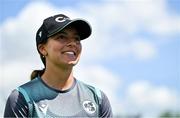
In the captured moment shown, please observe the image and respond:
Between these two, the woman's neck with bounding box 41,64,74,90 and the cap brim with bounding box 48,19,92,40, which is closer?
the cap brim with bounding box 48,19,92,40

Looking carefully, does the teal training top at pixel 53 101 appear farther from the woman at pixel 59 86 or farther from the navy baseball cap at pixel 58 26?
the navy baseball cap at pixel 58 26

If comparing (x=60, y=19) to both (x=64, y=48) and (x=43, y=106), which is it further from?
(x=43, y=106)

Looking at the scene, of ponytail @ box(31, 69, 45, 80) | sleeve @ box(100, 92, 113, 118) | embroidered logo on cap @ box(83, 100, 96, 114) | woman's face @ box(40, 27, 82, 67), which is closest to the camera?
woman's face @ box(40, 27, 82, 67)

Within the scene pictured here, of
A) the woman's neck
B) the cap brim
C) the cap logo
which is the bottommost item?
the woman's neck

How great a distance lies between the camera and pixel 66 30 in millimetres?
4699

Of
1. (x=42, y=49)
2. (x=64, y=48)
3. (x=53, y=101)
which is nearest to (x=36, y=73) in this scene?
(x=42, y=49)

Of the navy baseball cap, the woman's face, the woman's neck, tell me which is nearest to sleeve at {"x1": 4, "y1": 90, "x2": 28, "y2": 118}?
the woman's neck

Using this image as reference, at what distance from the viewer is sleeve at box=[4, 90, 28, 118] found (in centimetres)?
465

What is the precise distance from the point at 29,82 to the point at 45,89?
15 cm

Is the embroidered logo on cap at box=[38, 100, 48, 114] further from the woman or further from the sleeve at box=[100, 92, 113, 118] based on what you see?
the sleeve at box=[100, 92, 113, 118]

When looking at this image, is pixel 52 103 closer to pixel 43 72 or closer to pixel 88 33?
pixel 43 72

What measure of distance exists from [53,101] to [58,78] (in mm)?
202

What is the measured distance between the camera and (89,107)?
4.75m

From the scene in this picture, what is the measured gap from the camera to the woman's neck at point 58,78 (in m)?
4.79
